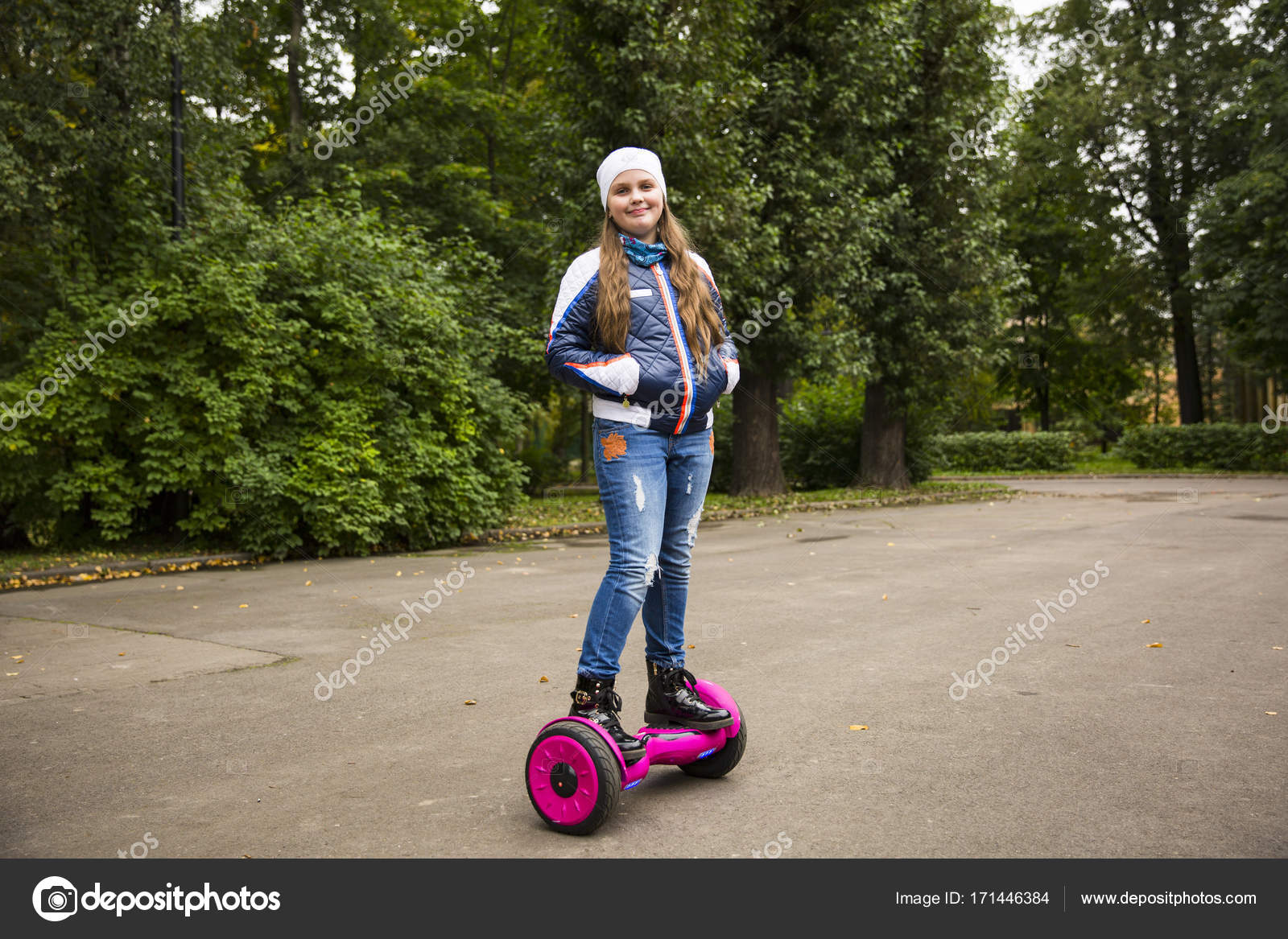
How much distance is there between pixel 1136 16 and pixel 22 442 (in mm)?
34549

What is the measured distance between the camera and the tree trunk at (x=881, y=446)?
22.3 m

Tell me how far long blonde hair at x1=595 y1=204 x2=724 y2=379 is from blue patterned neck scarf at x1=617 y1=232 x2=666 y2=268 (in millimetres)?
22

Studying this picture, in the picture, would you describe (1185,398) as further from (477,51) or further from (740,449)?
(477,51)

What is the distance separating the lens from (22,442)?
10.4 m

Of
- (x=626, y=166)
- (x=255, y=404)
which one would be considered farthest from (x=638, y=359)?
(x=255, y=404)

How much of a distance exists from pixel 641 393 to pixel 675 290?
1.40 ft

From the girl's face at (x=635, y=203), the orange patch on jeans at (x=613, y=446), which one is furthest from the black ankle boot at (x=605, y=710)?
the girl's face at (x=635, y=203)

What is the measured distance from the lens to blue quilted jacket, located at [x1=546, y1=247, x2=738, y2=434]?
3.49 metres

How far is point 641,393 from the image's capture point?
353cm

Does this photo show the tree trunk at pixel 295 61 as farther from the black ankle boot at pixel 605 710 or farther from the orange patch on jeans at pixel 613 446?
the black ankle boot at pixel 605 710

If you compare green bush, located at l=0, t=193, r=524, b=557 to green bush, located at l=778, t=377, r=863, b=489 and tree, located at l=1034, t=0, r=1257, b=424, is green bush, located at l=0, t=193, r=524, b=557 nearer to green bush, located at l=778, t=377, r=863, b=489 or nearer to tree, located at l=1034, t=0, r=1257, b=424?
green bush, located at l=778, t=377, r=863, b=489
